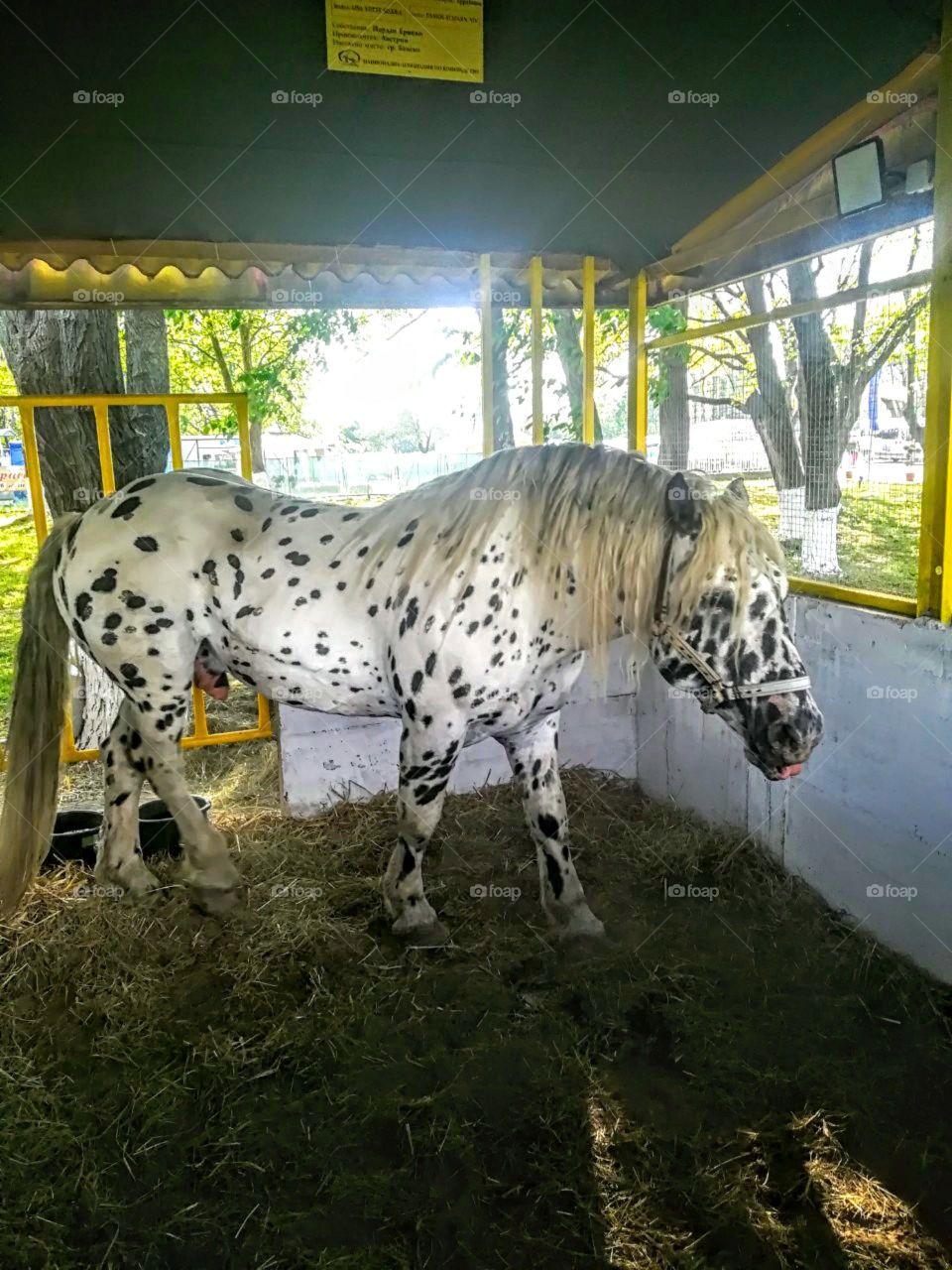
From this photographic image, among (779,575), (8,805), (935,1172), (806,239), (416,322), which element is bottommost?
(935,1172)

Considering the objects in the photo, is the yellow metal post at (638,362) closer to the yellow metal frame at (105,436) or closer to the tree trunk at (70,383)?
the yellow metal frame at (105,436)

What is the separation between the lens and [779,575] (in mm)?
2354

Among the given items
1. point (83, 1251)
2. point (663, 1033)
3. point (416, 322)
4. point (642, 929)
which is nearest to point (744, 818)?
point (642, 929)

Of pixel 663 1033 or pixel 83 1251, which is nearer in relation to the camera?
pixel 83 1251

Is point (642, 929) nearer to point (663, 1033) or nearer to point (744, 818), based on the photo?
point (663, 1033)

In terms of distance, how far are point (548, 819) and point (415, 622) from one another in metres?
0.92

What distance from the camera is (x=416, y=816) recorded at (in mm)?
2799

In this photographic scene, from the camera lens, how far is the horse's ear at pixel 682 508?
238cm

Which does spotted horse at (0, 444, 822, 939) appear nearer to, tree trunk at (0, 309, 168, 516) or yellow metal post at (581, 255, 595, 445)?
yellow metal post at (581, 255, 595, 445)

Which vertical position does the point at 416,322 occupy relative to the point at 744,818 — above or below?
above

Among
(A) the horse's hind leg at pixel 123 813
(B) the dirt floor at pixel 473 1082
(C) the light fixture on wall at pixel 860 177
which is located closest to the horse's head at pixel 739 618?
(B) the dirt floor at pixel 473 1082

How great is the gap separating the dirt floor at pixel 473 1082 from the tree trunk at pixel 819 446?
1321 millimetres

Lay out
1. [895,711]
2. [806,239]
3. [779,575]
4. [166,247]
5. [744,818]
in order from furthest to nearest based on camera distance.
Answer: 1. [166,247]
2. [744,818]
3. [806,239]
4. [895,711]
5. [779,575]

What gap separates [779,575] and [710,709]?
0.47 metres
